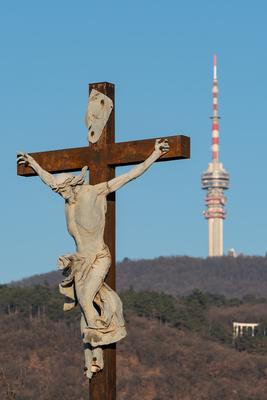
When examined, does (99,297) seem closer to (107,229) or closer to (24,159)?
(107,229)

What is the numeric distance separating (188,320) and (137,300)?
20.4 ft

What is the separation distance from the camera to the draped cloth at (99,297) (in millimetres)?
12117

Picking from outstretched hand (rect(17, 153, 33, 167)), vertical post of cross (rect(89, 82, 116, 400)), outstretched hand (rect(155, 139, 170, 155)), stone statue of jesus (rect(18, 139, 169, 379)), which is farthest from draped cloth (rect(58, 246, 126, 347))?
outstretched hand (rect(17, 153, 33, 167))

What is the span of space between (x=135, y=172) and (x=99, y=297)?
111 centimetres

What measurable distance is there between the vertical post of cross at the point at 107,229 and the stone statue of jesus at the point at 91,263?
0.28ft

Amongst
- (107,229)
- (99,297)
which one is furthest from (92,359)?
(107,229)

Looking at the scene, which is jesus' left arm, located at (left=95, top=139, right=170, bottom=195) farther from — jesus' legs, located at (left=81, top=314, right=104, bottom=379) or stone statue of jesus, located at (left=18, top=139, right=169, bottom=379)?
jesus' legs, located at (left=81, top=314, right=104, bottom=379)

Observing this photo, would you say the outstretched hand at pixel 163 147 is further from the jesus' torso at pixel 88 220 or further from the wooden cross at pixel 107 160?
the jesus' torso at pixel 88 220

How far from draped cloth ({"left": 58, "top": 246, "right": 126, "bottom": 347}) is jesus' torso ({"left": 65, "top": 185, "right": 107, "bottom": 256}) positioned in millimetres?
83

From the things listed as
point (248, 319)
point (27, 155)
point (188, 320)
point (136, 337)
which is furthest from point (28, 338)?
point (27, 155)

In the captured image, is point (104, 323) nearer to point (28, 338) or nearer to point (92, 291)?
point (92, 291)

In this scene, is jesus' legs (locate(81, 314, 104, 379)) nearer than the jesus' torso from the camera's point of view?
Yes

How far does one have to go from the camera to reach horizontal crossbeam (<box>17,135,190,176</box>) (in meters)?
12.3

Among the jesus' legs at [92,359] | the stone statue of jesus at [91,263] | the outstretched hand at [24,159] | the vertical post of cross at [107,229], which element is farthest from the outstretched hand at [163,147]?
the jesus' legs at [92,359]
